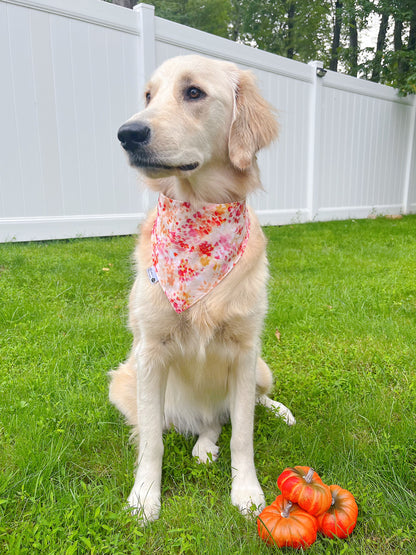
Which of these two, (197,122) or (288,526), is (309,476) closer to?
(288,526)

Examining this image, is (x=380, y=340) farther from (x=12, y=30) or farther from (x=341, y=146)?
(x=341, y=146)

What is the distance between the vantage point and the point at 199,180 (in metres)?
1.76

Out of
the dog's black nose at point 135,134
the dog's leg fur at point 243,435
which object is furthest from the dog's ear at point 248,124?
the dog's leg fur at point 243,435

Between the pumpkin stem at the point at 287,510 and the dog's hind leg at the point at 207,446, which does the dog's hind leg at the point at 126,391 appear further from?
the pumpkin stem at the point at 287,510

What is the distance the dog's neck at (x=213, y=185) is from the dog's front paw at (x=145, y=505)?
3.84 ft

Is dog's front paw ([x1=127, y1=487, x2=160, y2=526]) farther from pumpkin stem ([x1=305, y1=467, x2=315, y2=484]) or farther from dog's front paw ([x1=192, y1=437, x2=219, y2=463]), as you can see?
pumpkin stem ([x1=305, y1=467, x2=315, y2=484])

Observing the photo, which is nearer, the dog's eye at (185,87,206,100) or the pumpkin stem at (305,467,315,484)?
the pumpkin stem at (305,467,315,484)

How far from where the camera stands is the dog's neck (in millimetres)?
1766

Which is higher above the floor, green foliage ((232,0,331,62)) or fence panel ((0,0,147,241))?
green foliage ((232,0,331,62))

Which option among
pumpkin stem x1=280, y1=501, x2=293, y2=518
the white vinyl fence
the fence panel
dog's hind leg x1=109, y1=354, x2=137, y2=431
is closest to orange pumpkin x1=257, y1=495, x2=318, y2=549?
pumpkin stem x1=280, y1=501, x2=293, y2=518

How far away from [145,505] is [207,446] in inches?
16.2

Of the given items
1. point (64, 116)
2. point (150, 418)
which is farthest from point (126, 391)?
point (64, 116)

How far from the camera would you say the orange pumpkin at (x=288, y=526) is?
125 cm

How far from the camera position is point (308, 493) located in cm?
129
